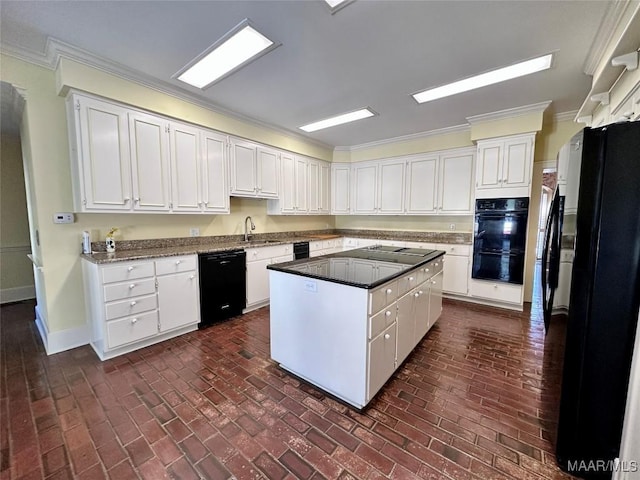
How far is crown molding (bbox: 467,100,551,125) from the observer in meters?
3.45

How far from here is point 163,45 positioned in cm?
231

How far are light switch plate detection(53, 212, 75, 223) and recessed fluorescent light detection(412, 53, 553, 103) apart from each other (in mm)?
4110

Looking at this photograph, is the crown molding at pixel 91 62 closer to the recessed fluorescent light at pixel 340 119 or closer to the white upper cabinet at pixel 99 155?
the white upper cabinet at pixel 99 155

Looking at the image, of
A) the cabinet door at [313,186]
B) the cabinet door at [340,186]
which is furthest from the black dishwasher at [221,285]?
the cabinet door at [340,186]

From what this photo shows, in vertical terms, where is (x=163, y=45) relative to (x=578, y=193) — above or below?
above

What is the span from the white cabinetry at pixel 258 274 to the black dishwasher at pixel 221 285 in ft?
0.29

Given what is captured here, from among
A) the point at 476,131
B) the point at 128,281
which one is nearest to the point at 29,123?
the point at 128,281

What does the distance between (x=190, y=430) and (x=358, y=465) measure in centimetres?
109

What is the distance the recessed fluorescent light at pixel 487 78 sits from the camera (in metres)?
2.54

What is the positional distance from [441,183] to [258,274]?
353 centimetres

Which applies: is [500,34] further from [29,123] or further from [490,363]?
[29,123]

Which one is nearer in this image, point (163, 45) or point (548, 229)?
point (548, 229)

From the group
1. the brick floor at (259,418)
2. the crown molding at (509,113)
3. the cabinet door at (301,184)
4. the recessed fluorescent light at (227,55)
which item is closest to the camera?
the brick floor at (259,418)

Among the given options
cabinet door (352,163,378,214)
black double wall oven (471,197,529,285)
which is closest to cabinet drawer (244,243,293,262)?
cabinet door (352,163,378,214)
